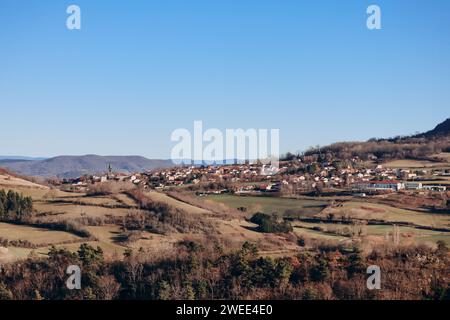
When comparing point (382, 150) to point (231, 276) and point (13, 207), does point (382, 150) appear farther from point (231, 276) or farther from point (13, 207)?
point (231, 276)

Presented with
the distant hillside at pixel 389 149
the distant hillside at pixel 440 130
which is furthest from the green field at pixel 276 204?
the distant hillside at pixel 440 130

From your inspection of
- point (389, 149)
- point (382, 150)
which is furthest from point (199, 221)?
point (382, 150)

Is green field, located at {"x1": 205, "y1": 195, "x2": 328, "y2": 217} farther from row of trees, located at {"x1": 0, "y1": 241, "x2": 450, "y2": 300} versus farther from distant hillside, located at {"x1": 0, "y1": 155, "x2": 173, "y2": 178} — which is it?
distant hillside, located at {"x1": 0, "y1": 155, "x2": 173, "y2": 178}

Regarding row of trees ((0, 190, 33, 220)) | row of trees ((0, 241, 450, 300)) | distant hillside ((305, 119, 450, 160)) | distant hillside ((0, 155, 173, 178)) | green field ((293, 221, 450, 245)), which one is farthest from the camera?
distant hillside ((0, 155, 173, 178))

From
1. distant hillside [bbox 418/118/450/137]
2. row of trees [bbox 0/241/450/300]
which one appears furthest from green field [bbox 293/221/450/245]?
distant hillside [bbox 418/118/450/137]
